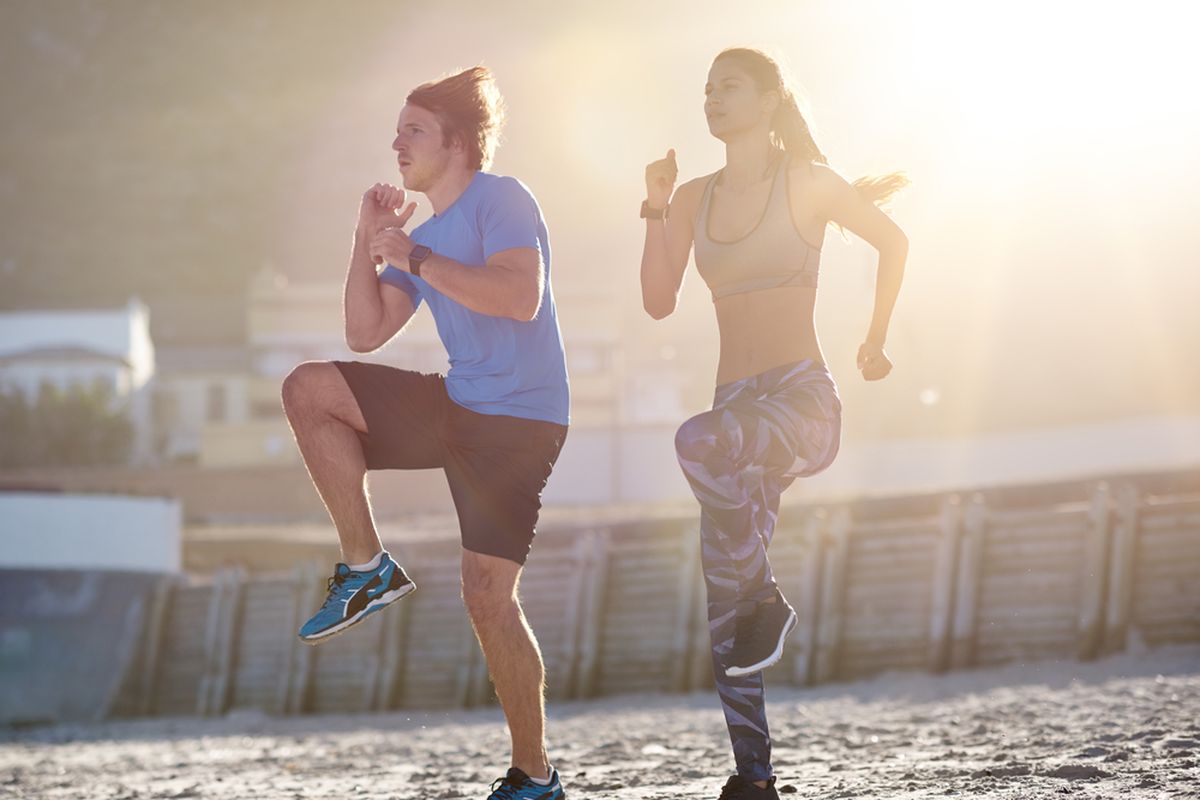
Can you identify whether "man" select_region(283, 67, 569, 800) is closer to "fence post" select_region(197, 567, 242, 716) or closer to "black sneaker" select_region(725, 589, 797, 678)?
"black sneaker" select_region(725, 589, 797, 678)

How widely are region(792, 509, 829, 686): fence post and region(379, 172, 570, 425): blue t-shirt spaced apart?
14.4 metres

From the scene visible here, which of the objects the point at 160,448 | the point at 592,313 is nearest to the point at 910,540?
the point at 592,313

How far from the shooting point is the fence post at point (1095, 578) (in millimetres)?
17625

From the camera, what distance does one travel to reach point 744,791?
5059 millimetres

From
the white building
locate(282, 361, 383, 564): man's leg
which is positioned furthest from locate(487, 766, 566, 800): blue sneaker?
the white building

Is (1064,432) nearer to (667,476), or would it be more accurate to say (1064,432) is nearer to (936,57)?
(667,476)

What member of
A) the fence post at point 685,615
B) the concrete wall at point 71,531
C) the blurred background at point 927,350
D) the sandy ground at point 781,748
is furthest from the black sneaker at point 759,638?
the blurred background at point 927,350

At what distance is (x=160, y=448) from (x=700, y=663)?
48.4 metres

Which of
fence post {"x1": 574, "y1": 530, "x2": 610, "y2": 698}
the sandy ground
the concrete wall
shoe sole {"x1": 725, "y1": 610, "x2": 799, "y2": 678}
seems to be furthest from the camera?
the concrete wall

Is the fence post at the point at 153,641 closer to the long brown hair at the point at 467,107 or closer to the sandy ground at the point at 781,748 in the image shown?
the sandy ground at the point at 781,748

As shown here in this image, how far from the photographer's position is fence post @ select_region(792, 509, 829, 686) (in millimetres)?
19281

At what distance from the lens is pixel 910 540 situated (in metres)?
19.4

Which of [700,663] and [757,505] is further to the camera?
[700,663]

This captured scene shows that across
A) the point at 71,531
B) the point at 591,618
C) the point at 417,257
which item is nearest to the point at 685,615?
the point at 591,618
